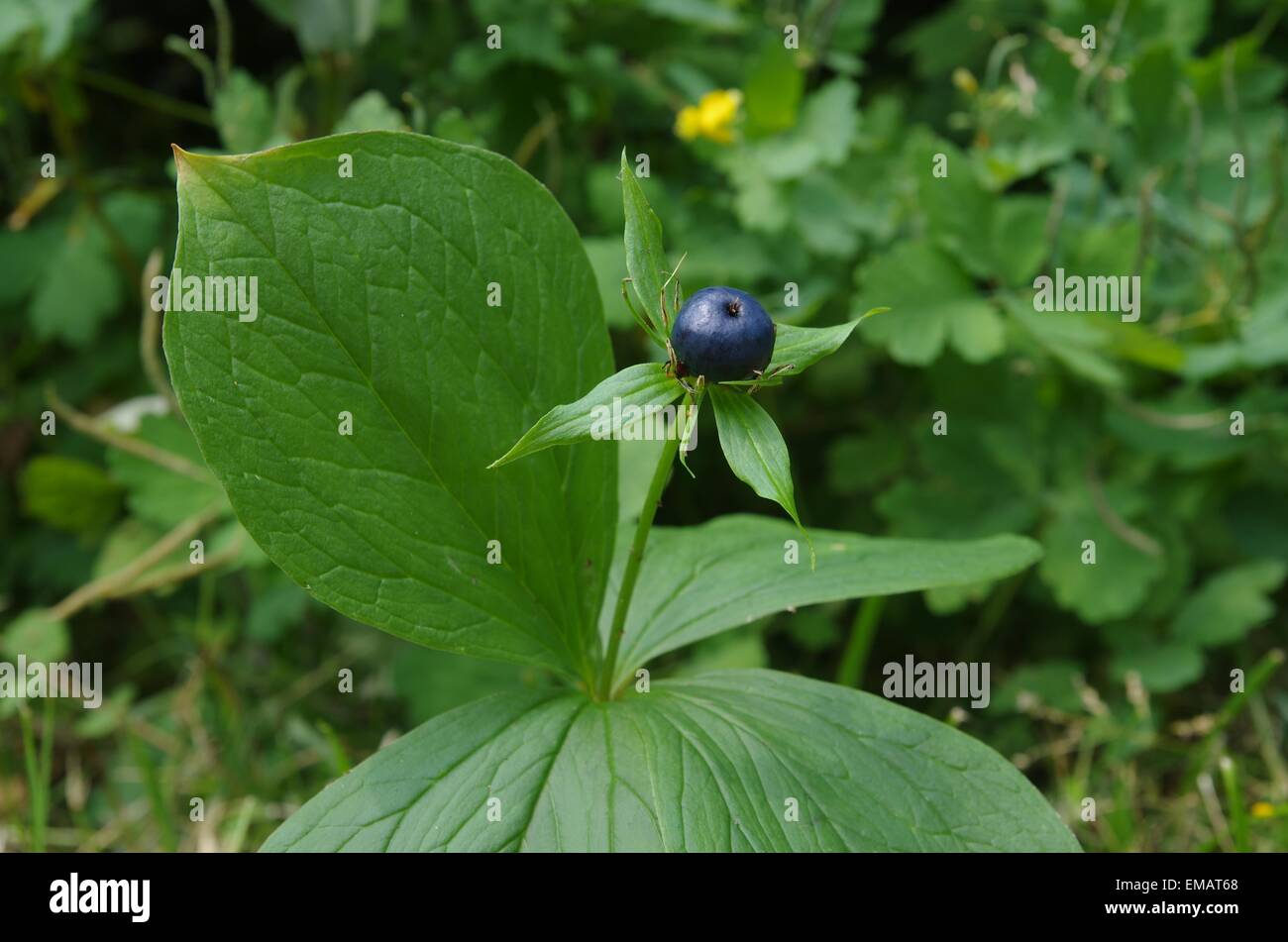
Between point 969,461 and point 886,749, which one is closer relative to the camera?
point 886,749

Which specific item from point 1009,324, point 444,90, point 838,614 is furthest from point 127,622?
point 1009,324

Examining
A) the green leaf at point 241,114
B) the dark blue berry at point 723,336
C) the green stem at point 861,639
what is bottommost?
the green stem at point 861,639

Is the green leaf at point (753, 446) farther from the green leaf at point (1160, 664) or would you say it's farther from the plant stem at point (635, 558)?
the green leaf at point (1160, 664)

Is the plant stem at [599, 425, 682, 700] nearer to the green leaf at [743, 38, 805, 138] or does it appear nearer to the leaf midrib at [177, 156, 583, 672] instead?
the leaf midrib at [177, 156, 583, 672]

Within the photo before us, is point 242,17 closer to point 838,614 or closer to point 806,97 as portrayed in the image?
point 806,97

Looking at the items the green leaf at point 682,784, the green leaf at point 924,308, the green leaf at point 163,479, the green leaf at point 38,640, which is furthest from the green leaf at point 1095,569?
the green leaf at point 38,640

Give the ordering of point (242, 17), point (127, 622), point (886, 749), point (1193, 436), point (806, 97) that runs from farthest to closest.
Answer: point (242, 17)
point (127, 622)
point (806, 97)
point (1193, 436)
point (886, 749)
